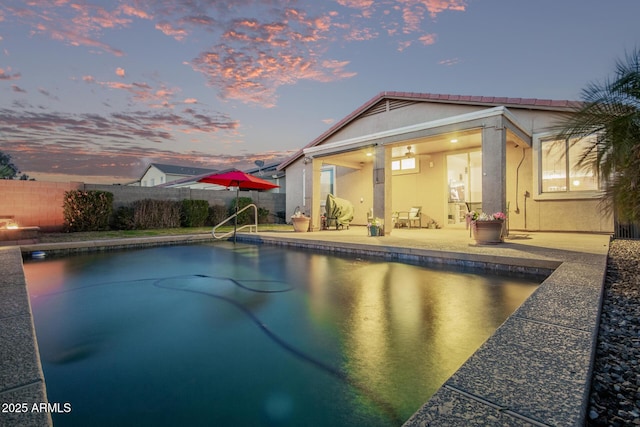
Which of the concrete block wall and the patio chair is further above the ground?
the concrete block wall

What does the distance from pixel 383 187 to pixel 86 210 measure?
9877 millimetres

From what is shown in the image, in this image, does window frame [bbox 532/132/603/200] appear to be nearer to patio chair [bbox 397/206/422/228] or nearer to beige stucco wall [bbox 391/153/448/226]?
beige stucco wall [bbox 391/153/448/226]

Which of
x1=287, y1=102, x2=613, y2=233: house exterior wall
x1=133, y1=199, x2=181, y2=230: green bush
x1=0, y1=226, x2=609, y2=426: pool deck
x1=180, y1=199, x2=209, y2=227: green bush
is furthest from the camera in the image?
x1=180, y1=199, x2=209, y2=227: green bush

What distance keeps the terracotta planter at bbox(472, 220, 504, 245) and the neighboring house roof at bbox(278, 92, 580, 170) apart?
9.08 feet

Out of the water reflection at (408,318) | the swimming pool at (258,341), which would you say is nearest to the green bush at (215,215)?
the swimming pool at (258,341)

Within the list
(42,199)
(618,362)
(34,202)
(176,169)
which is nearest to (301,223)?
(42,199)

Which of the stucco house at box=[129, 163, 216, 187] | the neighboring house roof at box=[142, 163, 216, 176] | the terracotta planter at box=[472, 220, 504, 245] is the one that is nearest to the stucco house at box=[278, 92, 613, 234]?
the terracotta planter at box=[472, 220, 504, 245]

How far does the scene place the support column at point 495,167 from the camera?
22.9 feet

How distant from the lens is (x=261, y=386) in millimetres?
1859

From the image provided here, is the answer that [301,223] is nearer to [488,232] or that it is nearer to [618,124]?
[488,232]

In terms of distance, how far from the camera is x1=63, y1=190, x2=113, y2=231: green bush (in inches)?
405

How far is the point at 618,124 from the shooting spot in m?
3.68

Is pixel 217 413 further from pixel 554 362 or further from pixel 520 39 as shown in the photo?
pixel 520 39

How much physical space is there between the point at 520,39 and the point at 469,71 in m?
2.02
